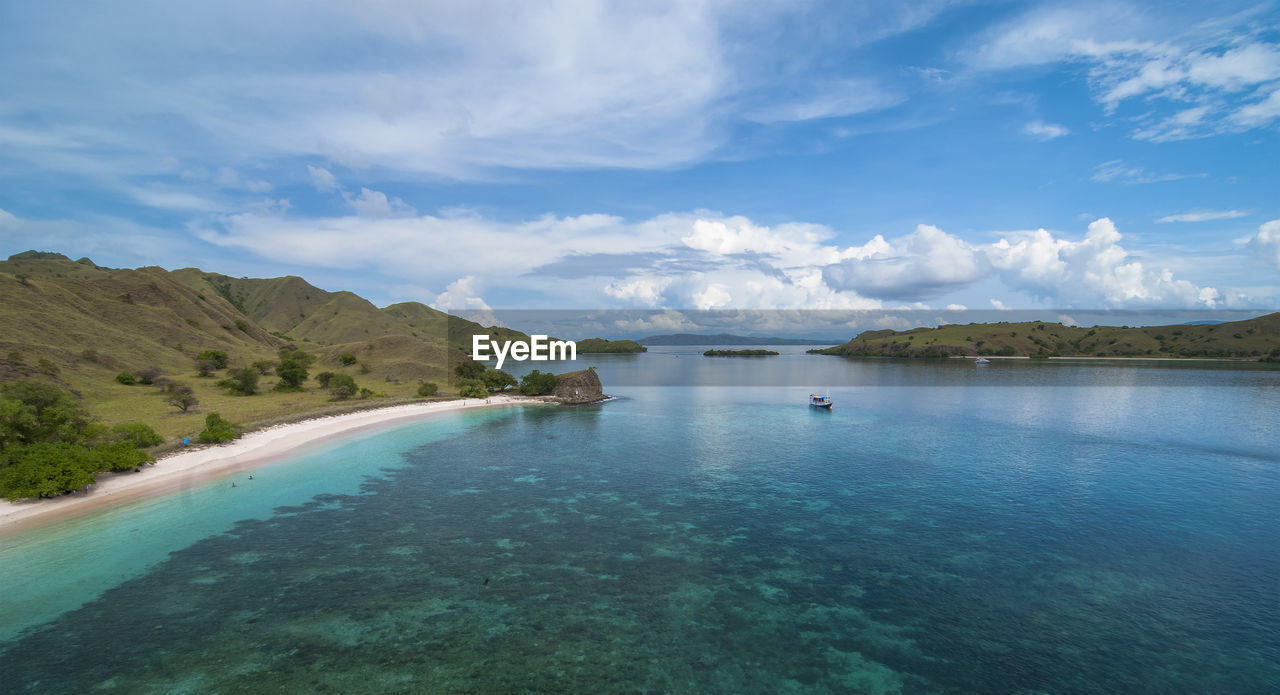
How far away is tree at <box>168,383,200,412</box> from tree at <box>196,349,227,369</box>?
35.9 meters

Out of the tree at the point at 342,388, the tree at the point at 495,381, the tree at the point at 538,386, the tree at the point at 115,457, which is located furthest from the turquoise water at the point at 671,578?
the tree at the point at 495,381

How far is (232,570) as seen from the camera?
29281 millimetres

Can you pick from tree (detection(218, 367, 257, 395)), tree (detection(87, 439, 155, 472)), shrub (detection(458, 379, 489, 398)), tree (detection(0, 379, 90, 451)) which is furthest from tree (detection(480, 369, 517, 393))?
tree (detection(87, 439, 155, 472))

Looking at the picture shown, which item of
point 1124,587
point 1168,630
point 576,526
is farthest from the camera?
point 576,526

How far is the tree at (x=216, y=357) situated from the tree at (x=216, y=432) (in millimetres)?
70496

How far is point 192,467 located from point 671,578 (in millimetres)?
50745

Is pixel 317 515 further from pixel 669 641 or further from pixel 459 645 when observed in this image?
pixel 669 641

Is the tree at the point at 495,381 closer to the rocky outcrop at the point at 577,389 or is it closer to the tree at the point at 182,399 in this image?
the rocky outcrop at the point at 577,389

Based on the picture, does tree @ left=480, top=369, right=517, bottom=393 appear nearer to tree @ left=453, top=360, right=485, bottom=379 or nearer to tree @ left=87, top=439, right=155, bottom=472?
tree @ left=453, top=360, right=485, bottom=379

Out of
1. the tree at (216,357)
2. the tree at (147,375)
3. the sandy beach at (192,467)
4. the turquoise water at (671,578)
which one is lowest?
the turquoise water at (671,578)

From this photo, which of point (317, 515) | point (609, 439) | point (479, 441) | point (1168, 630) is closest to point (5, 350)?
point (479, 441)

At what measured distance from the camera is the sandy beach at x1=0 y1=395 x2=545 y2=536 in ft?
118

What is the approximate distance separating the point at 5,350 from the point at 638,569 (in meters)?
108

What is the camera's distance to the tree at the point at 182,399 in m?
73.1
